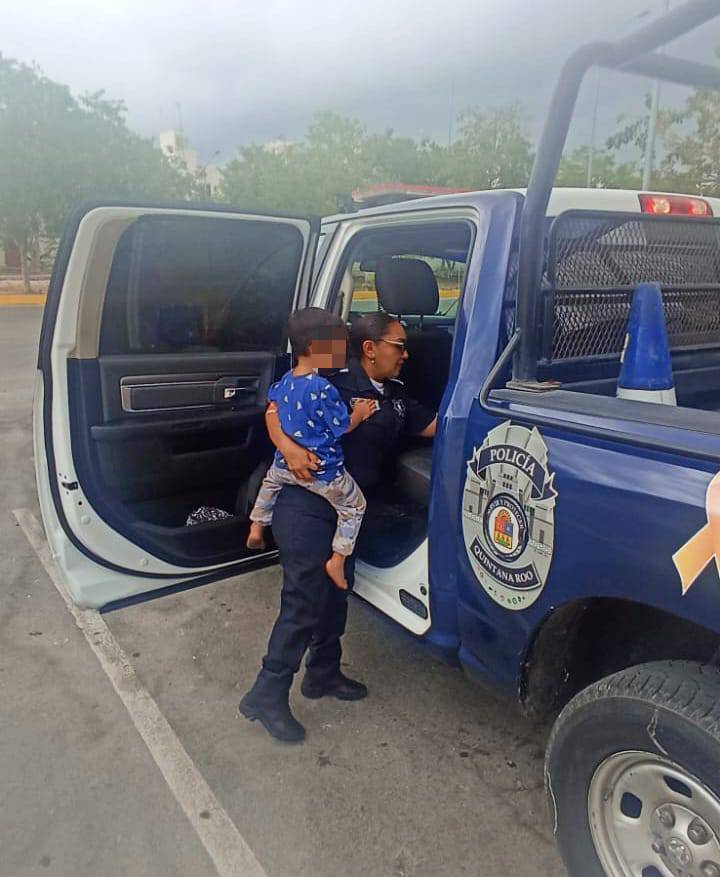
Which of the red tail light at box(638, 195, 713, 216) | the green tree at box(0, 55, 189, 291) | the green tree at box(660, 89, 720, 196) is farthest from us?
the green tree at box(0, 55, 189, 291)

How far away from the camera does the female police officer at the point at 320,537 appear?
8.21 feet

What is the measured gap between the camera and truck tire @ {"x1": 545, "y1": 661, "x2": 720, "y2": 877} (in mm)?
1519

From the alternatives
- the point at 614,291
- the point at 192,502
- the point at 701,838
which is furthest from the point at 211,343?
the point at 701,838

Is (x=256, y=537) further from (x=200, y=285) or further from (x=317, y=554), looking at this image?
Result: (x=200, y=285)

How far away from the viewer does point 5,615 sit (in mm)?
3496

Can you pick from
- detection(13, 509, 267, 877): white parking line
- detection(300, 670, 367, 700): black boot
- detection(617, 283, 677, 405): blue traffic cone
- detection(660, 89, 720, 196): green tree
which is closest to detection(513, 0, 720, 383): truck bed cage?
detection(617, 283, 677, 405): blue traffic cone

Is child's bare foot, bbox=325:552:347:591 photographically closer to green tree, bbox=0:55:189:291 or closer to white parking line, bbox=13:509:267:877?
white parking line, bbox=13:509:267:877

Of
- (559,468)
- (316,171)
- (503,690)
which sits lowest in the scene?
(503,690)

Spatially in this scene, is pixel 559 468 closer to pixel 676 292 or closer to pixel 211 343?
pixel 676 292

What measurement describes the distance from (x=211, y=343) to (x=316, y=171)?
1197 inches

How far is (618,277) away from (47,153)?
26693mm

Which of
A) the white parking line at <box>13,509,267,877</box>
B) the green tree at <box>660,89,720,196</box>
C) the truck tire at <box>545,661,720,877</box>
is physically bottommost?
the white parking line at <box>13,509,267,877</box>

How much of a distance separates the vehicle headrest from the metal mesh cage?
1.03 m

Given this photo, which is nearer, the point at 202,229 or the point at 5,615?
the point at 202,229
